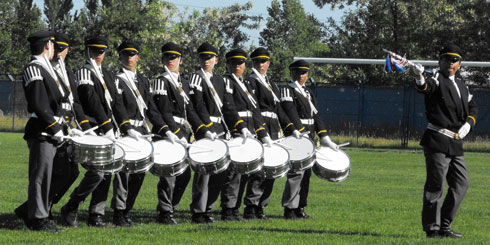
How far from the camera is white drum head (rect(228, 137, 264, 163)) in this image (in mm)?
10547

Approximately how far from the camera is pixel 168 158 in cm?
1016

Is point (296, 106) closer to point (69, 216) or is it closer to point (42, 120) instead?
point (69, 216)

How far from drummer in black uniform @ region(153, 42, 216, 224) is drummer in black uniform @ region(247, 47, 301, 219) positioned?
1021 mm

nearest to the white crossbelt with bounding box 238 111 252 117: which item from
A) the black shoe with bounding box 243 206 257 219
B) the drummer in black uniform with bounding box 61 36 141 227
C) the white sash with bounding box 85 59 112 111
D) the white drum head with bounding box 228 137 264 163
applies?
the white drum head with bounding box 228 137 264 163

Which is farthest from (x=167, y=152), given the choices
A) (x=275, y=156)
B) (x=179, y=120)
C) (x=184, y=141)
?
(x=275, y=156)

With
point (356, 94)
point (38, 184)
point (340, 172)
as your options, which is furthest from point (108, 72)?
point (356, 94)

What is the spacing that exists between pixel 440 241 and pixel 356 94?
1080 inches

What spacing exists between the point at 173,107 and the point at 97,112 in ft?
3.92

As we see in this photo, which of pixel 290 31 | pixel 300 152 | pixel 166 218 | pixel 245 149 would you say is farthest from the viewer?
pixel 290 31

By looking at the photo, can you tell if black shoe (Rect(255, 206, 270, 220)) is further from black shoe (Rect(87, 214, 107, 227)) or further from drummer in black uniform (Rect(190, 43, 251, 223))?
black shoe (Rect(87, 214, 107, 227))

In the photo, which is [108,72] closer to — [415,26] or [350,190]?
[350,190]

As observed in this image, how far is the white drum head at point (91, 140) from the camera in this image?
364 inches

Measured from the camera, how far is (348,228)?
10.7 metres

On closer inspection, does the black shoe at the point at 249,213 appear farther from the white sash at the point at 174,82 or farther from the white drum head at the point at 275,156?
the white sash at the point at 174,82
